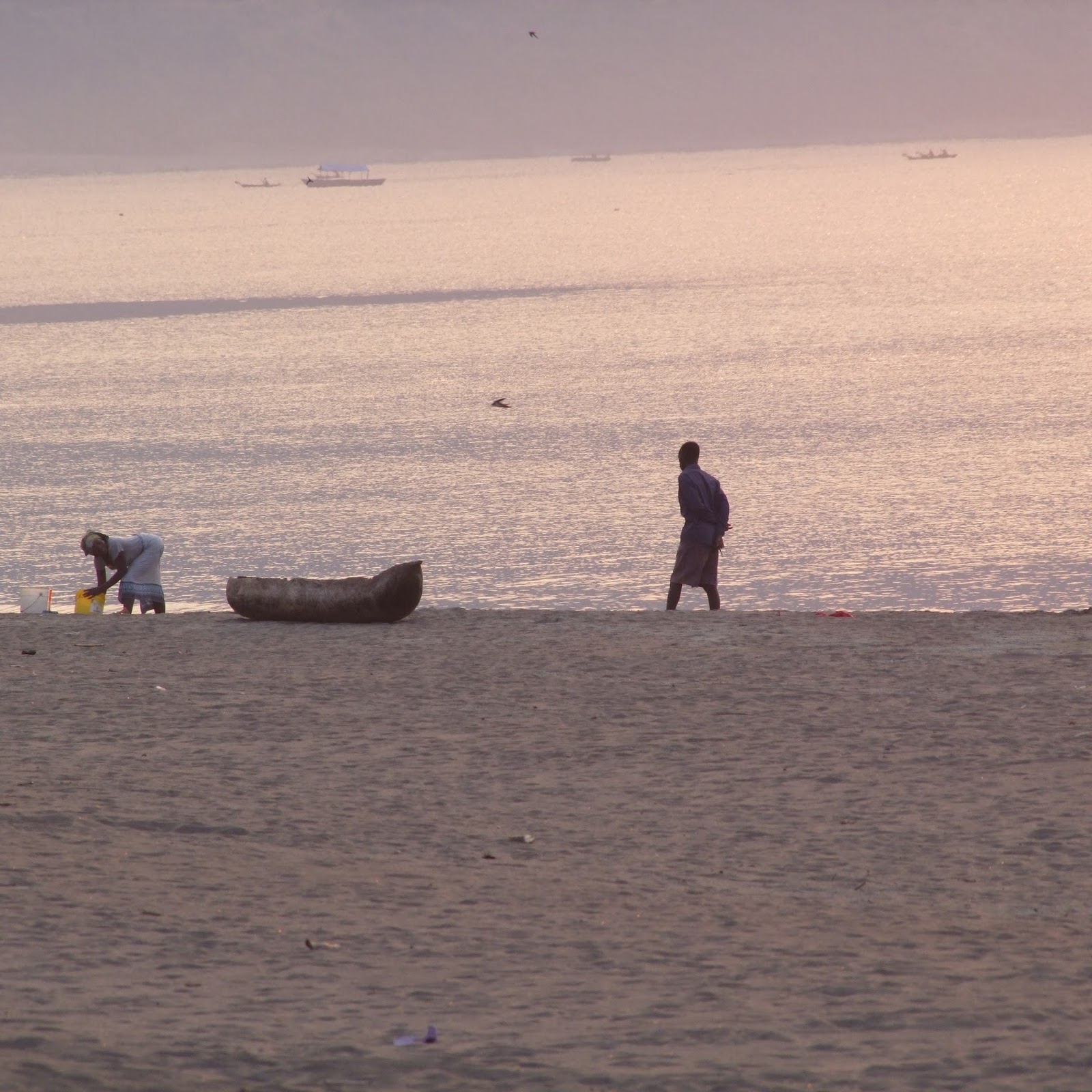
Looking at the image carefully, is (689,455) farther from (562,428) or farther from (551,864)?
(562,428)

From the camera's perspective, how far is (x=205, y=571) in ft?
66.6

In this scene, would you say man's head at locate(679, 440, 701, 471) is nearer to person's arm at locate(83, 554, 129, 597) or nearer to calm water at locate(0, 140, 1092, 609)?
person's arm at locate(83, 554, 129, 597)

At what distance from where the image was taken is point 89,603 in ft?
48.4

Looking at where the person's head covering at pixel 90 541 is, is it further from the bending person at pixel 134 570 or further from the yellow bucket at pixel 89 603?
the yellow bucket at pixel 89 603

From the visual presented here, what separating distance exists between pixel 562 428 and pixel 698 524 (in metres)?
18.1

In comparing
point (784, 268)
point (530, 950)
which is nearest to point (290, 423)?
point (530, 950)

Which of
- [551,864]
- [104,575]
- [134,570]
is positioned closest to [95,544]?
[104,575]

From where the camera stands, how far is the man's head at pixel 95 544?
45.0ft

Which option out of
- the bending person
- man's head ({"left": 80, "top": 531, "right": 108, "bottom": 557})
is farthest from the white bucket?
man's head ({"left": 80, "top": 531, "right": 108, "bottom": 557})

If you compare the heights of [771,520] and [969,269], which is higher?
[969,269]

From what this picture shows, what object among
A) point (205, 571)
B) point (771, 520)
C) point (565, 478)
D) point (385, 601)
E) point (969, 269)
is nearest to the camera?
point (385, 601)

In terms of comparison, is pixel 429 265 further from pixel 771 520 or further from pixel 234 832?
pixel 234 832

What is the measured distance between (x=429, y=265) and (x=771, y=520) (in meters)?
63.7

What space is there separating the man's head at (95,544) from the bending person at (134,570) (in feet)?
0.13
